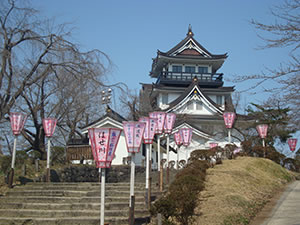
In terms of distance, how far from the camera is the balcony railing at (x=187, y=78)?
40688mm

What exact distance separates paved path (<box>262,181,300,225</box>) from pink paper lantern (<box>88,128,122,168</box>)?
487 cm

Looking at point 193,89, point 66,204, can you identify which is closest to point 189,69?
point 193,89

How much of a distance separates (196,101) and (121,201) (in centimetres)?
2672

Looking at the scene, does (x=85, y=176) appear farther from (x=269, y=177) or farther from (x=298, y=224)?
(x=298, y=224)

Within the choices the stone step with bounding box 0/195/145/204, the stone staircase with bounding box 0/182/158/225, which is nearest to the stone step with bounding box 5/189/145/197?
the stone staircase with bounding box 0/182/158/225

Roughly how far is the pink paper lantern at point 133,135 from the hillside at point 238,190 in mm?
2634

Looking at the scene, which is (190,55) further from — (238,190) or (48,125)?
(238,190)

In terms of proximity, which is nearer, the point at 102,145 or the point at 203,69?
the point at 102,145

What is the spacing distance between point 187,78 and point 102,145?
34093 mm

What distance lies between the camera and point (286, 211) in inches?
440

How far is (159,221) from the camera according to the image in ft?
26.8

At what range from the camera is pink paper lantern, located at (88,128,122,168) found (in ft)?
26.8

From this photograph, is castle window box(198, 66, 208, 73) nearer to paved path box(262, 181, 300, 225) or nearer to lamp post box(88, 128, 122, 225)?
paved path box(262, 181, 300, 225)

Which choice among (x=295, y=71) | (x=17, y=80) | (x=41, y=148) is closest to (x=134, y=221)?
(x=295, y=71)
